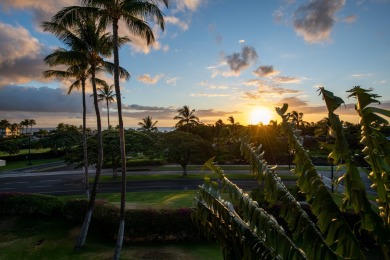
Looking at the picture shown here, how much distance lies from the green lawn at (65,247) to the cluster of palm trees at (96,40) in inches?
46.0

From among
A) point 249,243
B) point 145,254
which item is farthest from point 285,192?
point 145,254

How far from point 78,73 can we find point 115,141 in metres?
18.1

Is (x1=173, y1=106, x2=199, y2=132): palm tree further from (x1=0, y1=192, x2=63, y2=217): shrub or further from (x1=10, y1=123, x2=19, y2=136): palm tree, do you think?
(x1=10, y1=123, x2=19, y2=136): palm tree

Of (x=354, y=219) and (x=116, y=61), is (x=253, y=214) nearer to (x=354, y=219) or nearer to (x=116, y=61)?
(x=116, y=61)

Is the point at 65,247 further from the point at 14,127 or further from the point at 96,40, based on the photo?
the point at 14,127

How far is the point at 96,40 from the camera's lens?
17625 mm

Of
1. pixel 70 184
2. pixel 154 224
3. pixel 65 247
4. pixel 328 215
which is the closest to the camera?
pixel 328 215

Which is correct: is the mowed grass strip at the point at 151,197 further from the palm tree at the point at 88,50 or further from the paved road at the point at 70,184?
the palm tree at the point at 88,50

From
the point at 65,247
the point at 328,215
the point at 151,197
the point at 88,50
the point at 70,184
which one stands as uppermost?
the point at 88,50

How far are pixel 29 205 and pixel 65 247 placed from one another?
21.7ft

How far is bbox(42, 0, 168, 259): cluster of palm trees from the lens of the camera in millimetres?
13609

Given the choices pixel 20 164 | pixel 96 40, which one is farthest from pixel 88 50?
pixel 20 164

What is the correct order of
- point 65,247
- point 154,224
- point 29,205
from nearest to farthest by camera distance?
1. point 65,247
2. point 154,224
3. point 29,205

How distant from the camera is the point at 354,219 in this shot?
→ 1783cm
